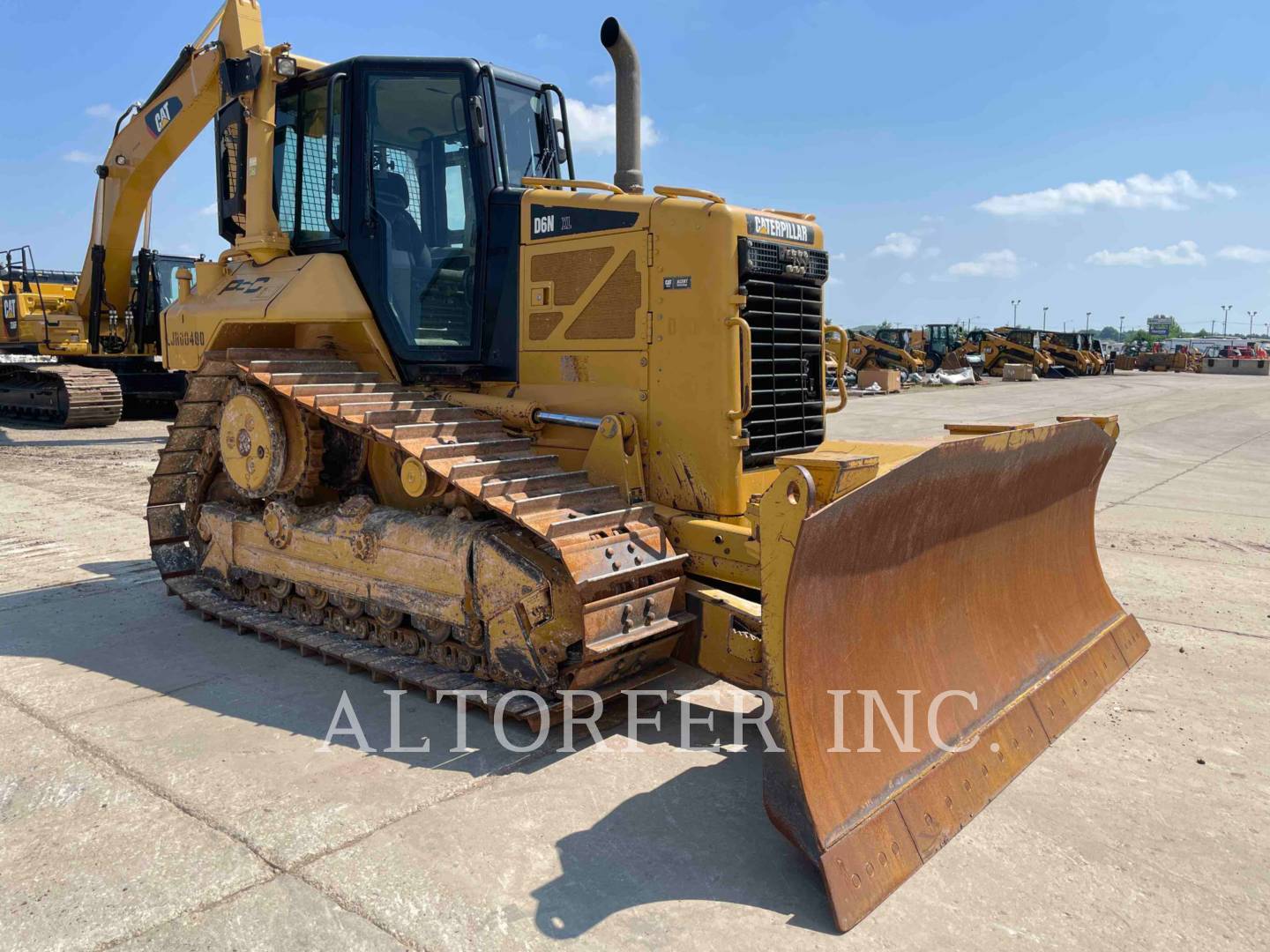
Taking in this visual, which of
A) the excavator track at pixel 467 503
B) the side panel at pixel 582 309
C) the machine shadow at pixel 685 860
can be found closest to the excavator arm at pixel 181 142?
the excavator track at pixel 467 503

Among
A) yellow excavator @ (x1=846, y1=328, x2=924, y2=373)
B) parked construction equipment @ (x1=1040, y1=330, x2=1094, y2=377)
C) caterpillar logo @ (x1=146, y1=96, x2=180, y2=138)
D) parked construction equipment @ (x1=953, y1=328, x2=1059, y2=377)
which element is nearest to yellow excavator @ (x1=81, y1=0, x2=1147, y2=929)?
caterpillar logo @ (x1=146, y1=96, x2=180, y2=138)

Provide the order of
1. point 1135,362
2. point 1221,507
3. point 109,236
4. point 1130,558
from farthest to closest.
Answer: point 1135,362, point 109,236, point 1221,507, point 1130,558

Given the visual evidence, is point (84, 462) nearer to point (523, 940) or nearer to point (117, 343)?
point (117, 343)

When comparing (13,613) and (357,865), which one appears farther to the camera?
(13,613)

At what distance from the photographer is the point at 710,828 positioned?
3.55 metres

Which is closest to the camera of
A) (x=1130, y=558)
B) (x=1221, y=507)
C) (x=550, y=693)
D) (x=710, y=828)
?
(x=710, y=828)

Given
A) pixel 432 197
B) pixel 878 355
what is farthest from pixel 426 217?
pixel 878 355

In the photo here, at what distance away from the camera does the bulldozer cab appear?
5.55 metres

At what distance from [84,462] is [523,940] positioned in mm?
12181

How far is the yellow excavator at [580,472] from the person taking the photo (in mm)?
3580

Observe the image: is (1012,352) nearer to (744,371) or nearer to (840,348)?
(840,348)

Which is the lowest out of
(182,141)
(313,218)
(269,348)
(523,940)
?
(523,940)

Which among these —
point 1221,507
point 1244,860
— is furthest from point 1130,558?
point 1244,860

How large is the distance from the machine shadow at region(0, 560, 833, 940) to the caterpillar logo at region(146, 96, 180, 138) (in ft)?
16.9
